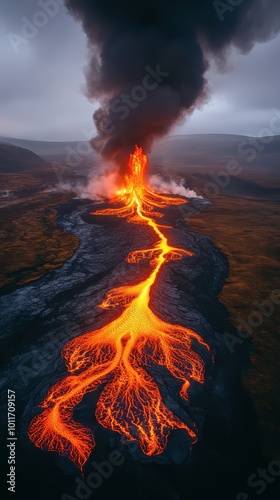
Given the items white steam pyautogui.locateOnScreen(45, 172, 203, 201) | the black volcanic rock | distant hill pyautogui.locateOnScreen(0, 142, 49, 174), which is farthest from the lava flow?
distant hill pyautogui.locateOnScreen(0, 142, 49, 174)

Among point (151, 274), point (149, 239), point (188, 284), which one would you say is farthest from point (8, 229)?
point (188, 284)

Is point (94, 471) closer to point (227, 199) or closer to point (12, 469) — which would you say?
point (12, 469)

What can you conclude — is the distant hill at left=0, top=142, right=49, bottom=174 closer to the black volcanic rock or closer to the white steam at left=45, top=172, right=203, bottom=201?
the white steam at left=45, top=172, right=203, bottom=201

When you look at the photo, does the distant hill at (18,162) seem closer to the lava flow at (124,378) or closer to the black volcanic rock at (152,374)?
the black volcanic rock at (152,374)

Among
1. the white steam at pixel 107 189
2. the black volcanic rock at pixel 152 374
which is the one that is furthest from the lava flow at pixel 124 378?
the white steam at pixel 107 189

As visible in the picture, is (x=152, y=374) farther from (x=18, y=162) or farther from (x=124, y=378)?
(x=18, y=162)

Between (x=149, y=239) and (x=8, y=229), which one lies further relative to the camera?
(x=8, y=229)

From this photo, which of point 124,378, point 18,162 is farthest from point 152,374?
point 18,162
